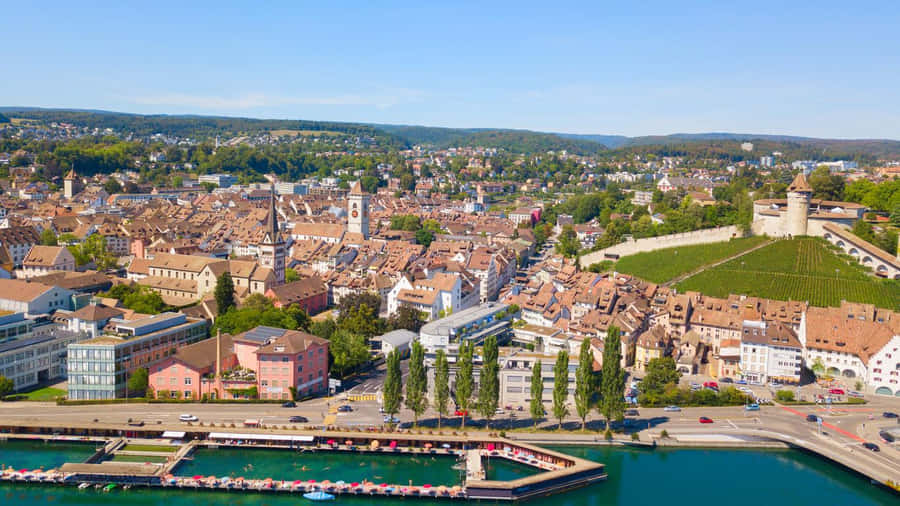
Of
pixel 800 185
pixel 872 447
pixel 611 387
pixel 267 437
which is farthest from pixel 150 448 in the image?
pixel 800 185

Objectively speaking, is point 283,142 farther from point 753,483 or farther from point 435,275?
point 753,483

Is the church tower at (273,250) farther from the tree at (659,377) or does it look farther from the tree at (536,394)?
the tree at (659,377)

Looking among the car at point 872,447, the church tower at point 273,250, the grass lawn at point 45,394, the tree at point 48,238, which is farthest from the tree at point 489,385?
the tree at point 48,238

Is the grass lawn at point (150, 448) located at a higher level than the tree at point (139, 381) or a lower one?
lower

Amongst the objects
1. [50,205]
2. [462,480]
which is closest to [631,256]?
[462,480]

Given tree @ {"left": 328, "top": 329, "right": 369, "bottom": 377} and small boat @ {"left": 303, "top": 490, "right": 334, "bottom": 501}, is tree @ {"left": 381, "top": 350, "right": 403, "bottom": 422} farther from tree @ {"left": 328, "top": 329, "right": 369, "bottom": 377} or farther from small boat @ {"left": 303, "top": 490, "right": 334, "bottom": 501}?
tree @ {"left": 328, "top": 329, "right": 369, "bottom": 377}
